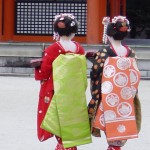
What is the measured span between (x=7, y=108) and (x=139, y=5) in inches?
680

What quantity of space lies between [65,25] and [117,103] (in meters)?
0.85

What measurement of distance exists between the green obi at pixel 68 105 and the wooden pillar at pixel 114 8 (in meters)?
12.6

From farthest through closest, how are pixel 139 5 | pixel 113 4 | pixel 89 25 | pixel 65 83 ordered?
pixel 139 5
pixel 113 4
pixel 89 25
pixel 65 83

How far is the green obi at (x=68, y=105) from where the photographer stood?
217 inches

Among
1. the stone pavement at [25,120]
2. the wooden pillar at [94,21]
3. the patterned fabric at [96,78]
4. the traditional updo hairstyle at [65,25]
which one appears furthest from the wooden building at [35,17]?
the patterned fabric at [96,78]

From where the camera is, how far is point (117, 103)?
5516mm

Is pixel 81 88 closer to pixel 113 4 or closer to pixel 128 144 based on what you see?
pixel 128 144

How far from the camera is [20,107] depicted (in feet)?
29.1

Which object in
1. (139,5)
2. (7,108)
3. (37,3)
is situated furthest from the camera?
(139,5)

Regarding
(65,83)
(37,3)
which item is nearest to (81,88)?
(65,83)

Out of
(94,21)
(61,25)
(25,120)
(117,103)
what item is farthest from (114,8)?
(117,103)

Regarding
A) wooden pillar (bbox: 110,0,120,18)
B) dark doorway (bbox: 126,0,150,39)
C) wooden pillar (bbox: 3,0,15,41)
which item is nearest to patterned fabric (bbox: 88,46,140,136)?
wooden pillar (bbox: 3,0,15,41)

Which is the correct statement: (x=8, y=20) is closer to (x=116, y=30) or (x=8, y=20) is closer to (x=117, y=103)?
(x=116, y=30)

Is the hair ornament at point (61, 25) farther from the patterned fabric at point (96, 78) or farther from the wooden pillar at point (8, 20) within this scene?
the wooden pillar at point (8, 20)
